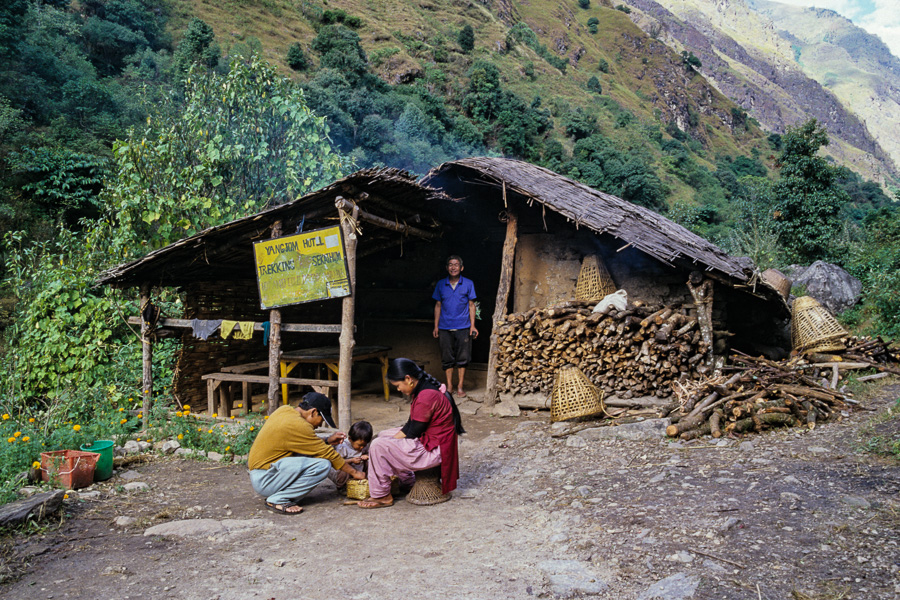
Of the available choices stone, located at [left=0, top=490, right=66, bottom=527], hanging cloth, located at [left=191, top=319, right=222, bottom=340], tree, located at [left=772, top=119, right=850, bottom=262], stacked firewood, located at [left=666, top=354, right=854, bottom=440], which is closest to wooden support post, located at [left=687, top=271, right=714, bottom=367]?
stacked firewood, located at [left=666, top=354, right=854, bottom=440]

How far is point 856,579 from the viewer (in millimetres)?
2588

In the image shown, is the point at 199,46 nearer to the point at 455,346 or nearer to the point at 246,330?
the point at 246,330

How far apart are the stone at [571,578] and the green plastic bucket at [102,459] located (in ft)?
13.0

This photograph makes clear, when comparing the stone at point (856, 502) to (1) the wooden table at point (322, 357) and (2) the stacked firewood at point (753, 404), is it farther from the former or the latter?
(1) the wooden table at point (322, 357)

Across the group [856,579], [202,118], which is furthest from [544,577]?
[202,118]

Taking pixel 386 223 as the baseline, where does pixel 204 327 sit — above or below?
below

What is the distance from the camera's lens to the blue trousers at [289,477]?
4.08m

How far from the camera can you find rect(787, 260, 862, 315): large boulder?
1240 cm

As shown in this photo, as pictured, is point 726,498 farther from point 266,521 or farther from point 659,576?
point 266,521

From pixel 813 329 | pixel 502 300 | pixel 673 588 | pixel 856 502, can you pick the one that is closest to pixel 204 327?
pixel 502 300

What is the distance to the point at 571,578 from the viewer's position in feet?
A: 9.52

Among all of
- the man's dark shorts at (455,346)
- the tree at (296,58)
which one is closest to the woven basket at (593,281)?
the man's dark shorts at (455,346)

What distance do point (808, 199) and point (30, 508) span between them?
20.5 m

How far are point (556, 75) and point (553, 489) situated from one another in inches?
2359
